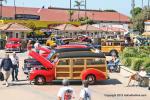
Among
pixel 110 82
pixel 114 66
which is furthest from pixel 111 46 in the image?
pixel 110 82

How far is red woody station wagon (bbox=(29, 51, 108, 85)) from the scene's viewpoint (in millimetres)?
22016

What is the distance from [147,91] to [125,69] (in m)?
6.13

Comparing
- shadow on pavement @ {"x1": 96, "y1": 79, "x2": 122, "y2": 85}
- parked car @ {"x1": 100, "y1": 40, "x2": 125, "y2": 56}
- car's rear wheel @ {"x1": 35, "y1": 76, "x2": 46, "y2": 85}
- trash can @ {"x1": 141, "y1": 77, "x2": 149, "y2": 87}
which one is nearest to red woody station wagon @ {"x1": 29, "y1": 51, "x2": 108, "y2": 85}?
car's rear wheel @ {"x1": 35, "y1": 76, "x2": 46, "y2": 85}

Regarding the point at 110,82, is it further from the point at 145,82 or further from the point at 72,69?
the point at 72,69

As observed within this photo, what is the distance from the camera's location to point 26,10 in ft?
361

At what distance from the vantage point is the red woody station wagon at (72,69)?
72.2ft

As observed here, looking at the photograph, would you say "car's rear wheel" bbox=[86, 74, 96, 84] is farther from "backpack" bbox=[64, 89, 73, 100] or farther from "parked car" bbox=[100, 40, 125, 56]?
"parked car" bbox=[100, 40, 125, 56]

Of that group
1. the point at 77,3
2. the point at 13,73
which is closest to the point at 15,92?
the point at 13,73

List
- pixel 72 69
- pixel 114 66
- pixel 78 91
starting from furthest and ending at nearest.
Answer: pixel 114 66 → pixel 72 69 → pixel 78 91

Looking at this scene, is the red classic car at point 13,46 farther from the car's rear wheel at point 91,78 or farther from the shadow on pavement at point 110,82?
the car's rear wheel at point 91,78

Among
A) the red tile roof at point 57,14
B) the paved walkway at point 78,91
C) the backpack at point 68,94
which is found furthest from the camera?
the red tile roof at point 57,14

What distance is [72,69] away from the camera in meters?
22.1

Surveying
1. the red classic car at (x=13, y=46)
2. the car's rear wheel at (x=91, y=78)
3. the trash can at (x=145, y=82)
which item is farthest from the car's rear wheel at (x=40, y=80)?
the red classic car at (x=13, y=46)

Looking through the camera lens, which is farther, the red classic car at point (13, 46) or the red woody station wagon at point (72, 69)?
the red classic car at point (13, 46)
